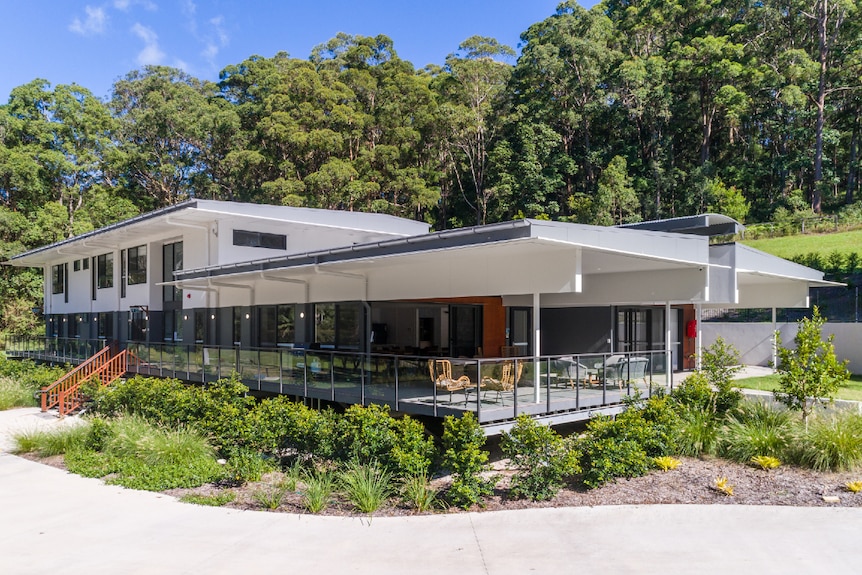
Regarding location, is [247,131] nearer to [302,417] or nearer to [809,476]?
[302,417]

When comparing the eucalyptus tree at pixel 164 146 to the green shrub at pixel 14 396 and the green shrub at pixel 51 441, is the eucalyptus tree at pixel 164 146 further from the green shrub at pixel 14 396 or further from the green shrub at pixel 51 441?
the green shrub at pixel 51 441

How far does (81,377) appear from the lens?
1969 centimetres

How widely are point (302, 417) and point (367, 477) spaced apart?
6.37 feet

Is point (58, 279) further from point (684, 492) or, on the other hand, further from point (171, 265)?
point (684, 492)

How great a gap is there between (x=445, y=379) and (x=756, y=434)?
5.03m

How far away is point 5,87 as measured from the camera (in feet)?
147

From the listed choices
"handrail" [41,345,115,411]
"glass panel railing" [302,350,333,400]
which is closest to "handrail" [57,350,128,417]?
"handrail" [41,345,115,411]

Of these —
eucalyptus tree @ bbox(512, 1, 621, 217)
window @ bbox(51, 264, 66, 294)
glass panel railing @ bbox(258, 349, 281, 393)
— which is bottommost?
glass panel railing @ bbox(258, 349, 281, 393)

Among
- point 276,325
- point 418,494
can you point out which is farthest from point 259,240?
point 418,494

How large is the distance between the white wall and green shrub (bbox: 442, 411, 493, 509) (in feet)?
58.7

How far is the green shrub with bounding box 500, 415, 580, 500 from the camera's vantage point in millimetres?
8742

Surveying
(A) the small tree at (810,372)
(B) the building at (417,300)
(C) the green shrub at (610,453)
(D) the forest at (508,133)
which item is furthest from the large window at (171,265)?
(D) the forest at (508,133)

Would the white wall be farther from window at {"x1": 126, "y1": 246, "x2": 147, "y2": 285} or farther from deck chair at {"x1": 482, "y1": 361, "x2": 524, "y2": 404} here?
window at {"x1": 126, "y1": 246, "x2": 147, "y2": 285}

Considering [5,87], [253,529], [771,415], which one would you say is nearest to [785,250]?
[771,415]
